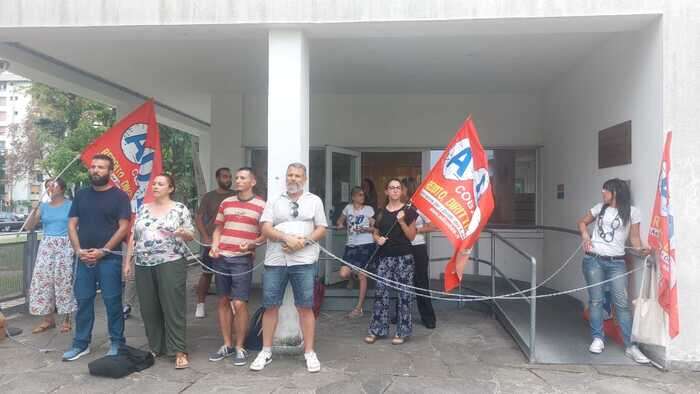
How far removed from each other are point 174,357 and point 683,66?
480 centimetres

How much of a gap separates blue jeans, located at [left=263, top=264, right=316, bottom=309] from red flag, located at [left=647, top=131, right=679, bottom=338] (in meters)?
2.75

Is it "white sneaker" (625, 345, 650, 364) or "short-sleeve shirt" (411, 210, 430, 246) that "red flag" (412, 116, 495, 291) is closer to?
"short-sleeve shirt" (411, 210, 430, 246)

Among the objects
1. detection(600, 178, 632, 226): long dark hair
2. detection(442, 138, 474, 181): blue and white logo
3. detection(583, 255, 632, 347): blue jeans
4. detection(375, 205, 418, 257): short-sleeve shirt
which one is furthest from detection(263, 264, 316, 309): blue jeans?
detection(600, 178, 632, 226): long dark hair

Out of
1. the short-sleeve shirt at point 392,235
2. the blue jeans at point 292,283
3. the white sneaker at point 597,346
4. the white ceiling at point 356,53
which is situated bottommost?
the white sneaker at point 597,346

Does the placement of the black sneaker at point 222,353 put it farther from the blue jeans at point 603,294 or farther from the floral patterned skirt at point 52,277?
the blue jeans at point 603,294

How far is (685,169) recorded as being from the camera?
13.2 ft

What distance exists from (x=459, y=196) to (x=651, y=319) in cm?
180

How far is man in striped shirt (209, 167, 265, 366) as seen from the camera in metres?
4.16

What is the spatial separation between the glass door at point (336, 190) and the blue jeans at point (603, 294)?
3.43 metres

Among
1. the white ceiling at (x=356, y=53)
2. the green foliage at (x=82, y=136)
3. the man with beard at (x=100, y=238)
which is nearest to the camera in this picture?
the man with beard at (x=100, y=238)

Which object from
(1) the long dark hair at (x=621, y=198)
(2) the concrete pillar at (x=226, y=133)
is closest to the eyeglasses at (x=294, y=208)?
(1) the long dark hair at (x=621, y=198)

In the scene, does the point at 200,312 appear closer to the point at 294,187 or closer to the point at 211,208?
the point at 211,208

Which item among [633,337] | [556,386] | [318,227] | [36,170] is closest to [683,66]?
[633,337]

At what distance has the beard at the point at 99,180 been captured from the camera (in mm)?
4117
